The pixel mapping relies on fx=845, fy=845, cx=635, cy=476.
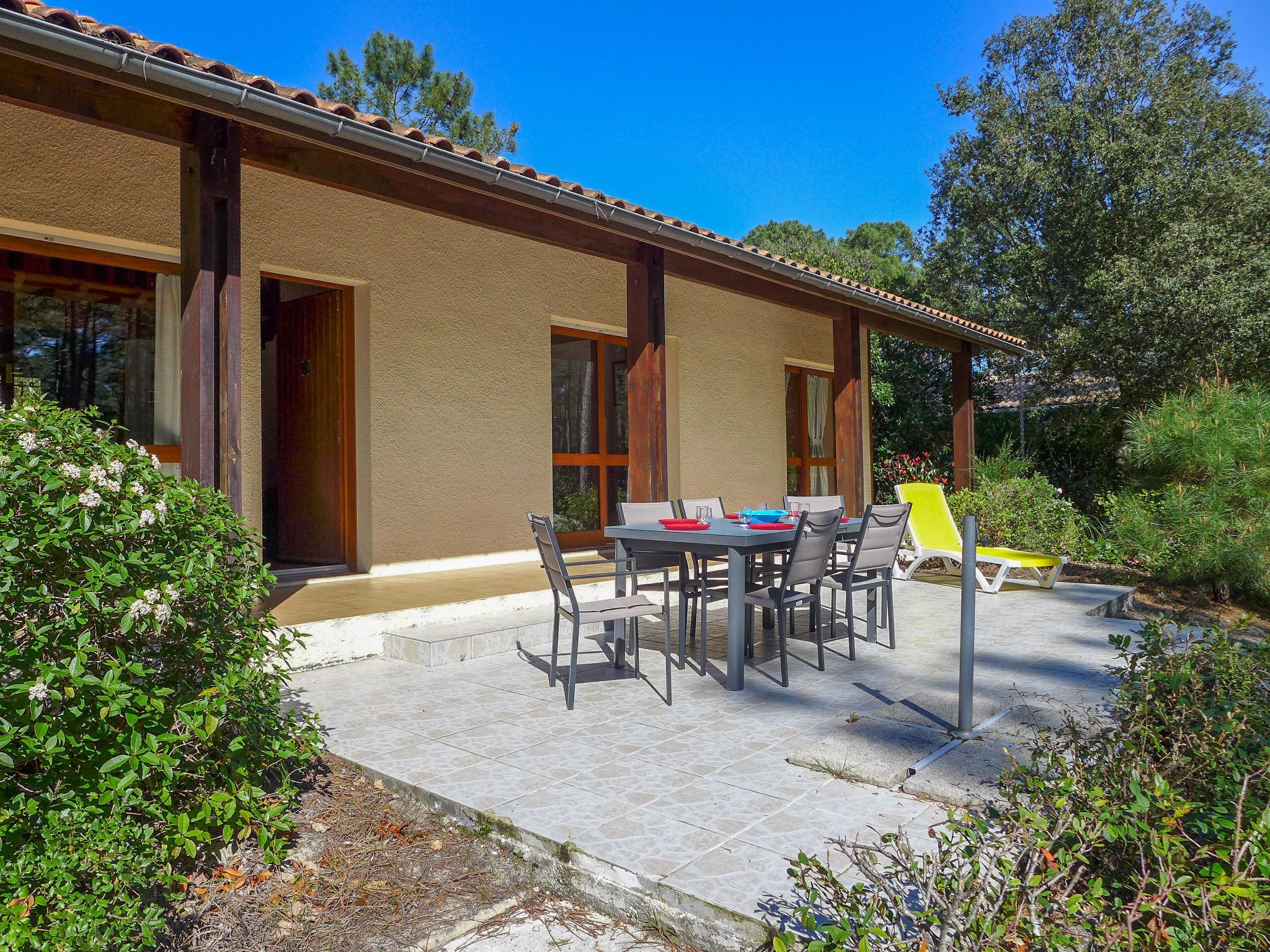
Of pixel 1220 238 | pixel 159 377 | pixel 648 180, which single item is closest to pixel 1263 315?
pixel 1220 238

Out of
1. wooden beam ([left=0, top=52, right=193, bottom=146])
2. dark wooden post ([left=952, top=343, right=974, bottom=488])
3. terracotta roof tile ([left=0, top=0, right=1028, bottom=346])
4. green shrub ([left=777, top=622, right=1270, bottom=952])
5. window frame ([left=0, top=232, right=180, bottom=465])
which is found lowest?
green shrub ([left=777, top=622, right=1270, bottom=952])

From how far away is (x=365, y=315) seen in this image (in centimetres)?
697

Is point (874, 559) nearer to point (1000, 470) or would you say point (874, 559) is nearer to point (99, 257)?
point (99, 257)

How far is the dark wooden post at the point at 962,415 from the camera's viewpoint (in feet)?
35.2

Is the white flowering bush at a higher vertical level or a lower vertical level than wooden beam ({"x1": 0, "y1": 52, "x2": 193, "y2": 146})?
lower

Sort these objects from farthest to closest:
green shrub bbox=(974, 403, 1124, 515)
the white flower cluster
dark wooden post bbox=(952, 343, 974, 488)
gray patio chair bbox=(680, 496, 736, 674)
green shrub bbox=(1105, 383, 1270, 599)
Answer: green shrub bbox=(974, 403, 1124, 515), dark wooden post bbox=(952, 343, 974, 488), green shrub bbox=(1105, 383, 1270, 599), gray patio chair bbox=(680, 496, 736, 674), the white flower cluster

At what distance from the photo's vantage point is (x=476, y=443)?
775 centimetres

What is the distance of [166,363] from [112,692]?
4581 millimetres

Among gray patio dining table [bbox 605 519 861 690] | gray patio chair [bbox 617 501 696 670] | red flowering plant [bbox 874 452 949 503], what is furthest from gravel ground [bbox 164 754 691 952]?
red flowering plant [bbox 874 452 949 503]

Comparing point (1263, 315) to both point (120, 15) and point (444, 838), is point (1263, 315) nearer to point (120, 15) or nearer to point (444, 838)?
point (444, 838)

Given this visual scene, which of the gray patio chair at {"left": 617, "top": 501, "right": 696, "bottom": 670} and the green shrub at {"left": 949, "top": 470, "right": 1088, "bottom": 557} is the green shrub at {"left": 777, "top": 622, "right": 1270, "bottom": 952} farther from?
the green shrub at {"left": 949, "top": 470, "right": 1088, "bottom": 557}

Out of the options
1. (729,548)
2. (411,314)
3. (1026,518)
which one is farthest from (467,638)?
(1026,518)

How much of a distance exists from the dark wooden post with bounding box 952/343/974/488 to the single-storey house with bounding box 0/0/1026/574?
0.10ft

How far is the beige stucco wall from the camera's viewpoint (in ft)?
17.8
